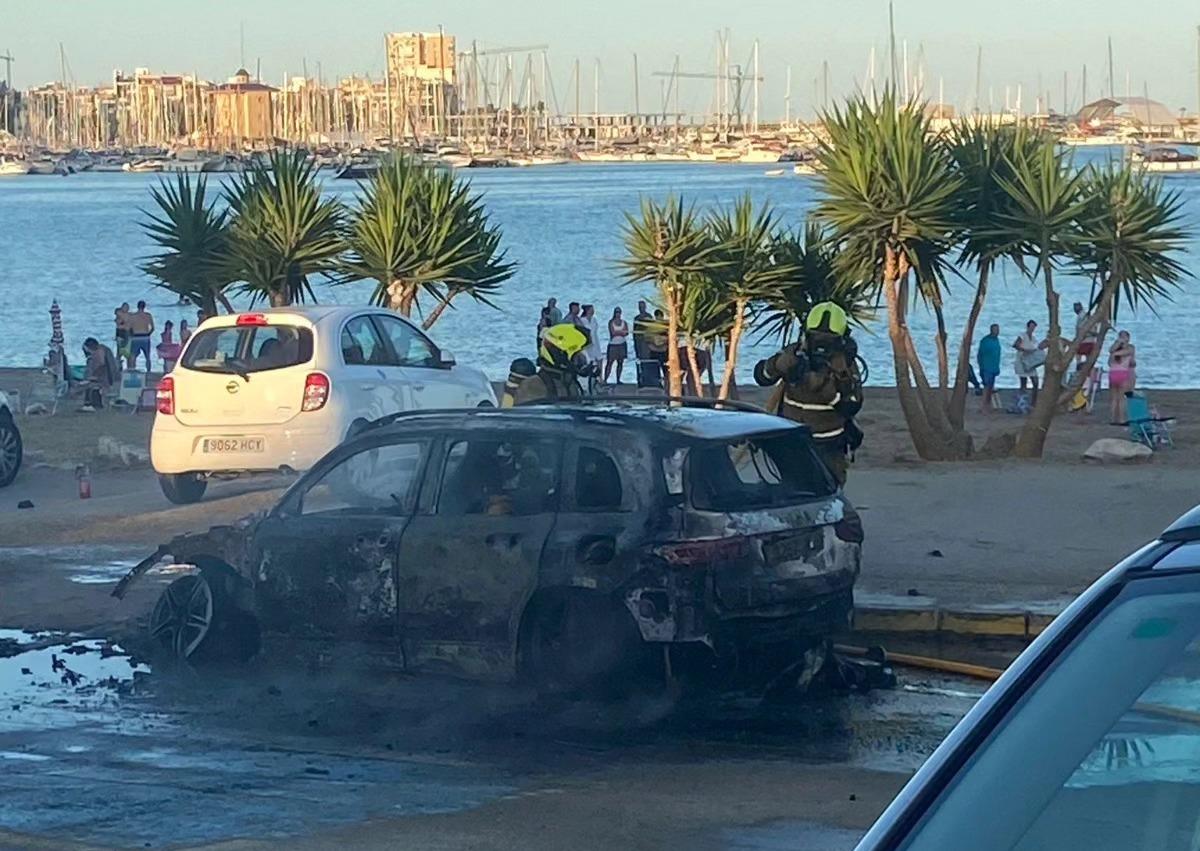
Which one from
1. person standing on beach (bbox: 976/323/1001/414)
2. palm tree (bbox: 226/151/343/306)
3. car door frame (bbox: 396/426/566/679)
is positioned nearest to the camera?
car door frame (bbox: 396/426/566/679)

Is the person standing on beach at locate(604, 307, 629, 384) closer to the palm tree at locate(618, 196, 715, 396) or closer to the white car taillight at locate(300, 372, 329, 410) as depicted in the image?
the palm tree at locate(618, 196, 715, 396)

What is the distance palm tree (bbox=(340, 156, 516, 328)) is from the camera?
23.7 m

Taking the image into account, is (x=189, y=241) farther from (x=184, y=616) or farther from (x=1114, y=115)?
(x=1114, y=115)

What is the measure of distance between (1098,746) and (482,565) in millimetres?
7191

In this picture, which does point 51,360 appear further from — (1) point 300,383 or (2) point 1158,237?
(2) point 1158,237

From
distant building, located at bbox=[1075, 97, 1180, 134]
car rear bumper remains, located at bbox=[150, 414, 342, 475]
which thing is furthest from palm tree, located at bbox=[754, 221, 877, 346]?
distant building, located at bbox=[1075, 97, 1180, 134]

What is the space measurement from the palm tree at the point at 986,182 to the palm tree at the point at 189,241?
338 inches

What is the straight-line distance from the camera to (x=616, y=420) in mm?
9938

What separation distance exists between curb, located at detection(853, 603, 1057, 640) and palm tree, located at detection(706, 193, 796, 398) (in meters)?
9.87

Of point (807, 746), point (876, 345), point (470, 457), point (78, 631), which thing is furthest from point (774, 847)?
point (876, 345)

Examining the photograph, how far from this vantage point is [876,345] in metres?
49.2

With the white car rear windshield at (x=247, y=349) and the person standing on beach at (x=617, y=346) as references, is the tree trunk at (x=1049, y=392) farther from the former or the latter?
the person standing on beach at (x=617, y=346)

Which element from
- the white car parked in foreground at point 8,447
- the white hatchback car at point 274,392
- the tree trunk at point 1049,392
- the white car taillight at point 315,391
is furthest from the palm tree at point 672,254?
the white car parked in foreground at point 8,447

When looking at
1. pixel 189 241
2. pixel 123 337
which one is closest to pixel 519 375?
pixel 189 241
